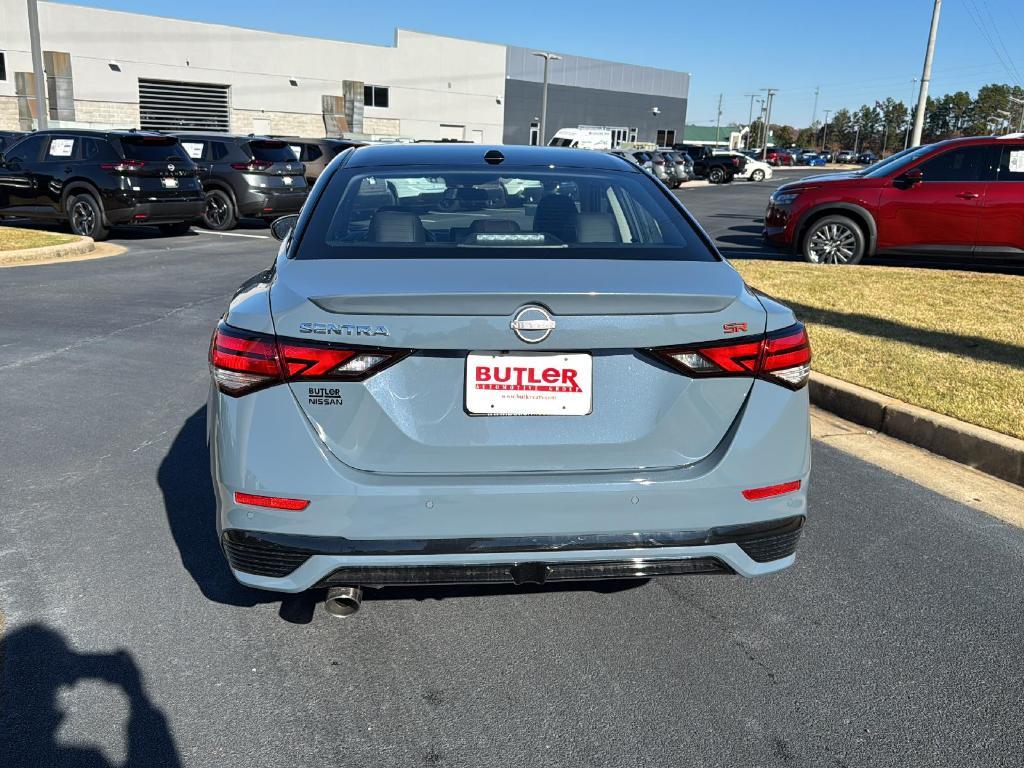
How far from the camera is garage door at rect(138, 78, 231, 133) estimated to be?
46.5 m

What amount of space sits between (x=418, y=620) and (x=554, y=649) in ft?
1.65

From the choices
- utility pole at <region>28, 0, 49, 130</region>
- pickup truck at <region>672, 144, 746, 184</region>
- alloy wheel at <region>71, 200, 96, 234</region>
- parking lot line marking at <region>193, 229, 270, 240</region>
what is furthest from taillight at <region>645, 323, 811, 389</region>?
pickup truck at <region>672, 144, 746, 184</region>

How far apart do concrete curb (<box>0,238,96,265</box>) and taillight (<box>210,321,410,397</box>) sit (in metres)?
11.2

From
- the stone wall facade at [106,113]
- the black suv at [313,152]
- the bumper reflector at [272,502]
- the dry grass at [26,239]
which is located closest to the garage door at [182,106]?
the stone wall facade at [106,113]

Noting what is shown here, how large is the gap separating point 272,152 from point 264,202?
1119 millimetres

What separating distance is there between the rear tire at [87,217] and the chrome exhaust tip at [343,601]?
13.5 m

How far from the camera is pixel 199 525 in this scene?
3973mm

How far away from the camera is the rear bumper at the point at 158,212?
575 inches

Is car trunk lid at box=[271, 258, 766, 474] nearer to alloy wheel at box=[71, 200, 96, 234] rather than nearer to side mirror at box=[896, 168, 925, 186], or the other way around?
side mirror at box=[896, 168, 925, 186]

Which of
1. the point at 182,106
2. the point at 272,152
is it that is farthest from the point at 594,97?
the point at 272,152

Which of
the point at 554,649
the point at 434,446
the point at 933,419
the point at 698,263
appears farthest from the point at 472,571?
the point at 933,419

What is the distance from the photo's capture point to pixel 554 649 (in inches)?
120

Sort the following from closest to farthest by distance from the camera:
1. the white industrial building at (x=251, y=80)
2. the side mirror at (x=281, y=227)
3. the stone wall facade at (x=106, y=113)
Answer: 1. the side mirror at (x=281, y=227)
2. the white industrial building at (x=251, y=80)
3. the stone wall facade at (x=106, y=113)

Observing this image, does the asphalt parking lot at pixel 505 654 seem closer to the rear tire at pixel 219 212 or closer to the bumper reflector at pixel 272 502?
the bumper reflector at pixel 272 502
